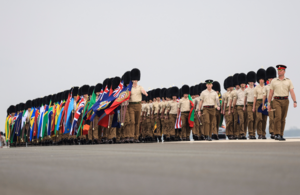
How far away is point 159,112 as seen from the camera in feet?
73.8

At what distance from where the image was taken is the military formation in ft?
49.8

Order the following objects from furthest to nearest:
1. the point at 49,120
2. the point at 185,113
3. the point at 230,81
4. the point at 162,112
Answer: the point at 49,120
the point at 162,112
the point at 230,81
the point at 185,113

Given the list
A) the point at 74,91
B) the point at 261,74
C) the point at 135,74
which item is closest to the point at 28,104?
the point at 74,91

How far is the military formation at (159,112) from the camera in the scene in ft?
49.8

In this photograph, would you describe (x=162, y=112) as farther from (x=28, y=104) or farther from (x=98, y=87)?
(x=28, y=104)

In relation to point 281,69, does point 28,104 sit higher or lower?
higher

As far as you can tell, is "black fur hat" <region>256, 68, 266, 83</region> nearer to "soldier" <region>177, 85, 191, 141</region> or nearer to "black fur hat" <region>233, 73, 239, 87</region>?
"black fur hat" <region>233, 73, 239, 87</region>

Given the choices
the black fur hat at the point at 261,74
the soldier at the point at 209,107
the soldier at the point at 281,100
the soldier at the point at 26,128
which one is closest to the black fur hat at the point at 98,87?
the soldier at the point at 209,107

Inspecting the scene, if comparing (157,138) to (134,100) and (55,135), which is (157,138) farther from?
(134,100)

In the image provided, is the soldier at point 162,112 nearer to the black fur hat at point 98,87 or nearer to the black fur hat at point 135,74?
the black fur hat at point 98,87

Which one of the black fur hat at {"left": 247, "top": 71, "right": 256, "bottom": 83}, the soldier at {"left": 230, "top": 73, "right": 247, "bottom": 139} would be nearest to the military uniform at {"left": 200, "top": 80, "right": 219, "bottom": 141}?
the soldier at {"left": 230, "top": 73, "right": 247, "bottom": 139}

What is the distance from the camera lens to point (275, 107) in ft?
39.9

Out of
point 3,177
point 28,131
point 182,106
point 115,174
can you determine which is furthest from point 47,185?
point 28,131

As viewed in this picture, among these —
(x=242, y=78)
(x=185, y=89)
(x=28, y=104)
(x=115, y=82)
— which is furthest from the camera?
(x=28, y=104)
